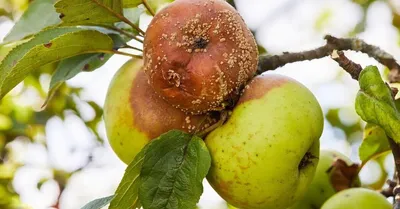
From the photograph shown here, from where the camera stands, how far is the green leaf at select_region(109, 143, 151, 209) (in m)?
1.08

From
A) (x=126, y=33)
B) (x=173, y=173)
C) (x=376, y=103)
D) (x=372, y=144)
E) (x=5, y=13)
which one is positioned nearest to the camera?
(x=376, y=103)

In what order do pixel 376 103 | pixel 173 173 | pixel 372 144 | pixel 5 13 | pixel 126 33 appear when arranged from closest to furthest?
pixel 376 103 → pixel 173 173 → pixel 126 33 → pixel 372 144 → pixel 5 13

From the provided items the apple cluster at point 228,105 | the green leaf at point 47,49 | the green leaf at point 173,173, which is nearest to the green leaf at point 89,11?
the green leaf at point 47,49

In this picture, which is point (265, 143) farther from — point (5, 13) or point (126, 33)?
point (5, 13)

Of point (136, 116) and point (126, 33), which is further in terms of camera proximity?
point (126, 33)

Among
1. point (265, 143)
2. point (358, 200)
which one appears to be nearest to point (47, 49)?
point (265, 143)

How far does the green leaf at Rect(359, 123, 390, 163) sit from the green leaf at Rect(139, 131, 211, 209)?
1.63 feet

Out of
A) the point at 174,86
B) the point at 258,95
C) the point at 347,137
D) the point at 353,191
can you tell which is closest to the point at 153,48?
the point at 174,86

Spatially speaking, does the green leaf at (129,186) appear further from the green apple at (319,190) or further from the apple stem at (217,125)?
the green apple at (319,190)

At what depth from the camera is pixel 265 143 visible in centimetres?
106

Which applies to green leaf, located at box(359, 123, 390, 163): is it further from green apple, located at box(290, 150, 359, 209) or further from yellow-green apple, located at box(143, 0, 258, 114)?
yellow-green apple, located at box(143, 0, 258, 114)

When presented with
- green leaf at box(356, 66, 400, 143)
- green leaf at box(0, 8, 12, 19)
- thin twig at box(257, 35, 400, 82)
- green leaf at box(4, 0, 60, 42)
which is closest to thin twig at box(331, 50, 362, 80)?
green leaf at box(356, 66, 400, 143)

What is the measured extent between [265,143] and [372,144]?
→ 479 mm

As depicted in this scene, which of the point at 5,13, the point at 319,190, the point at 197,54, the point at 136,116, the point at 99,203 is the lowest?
the point at 319,190
